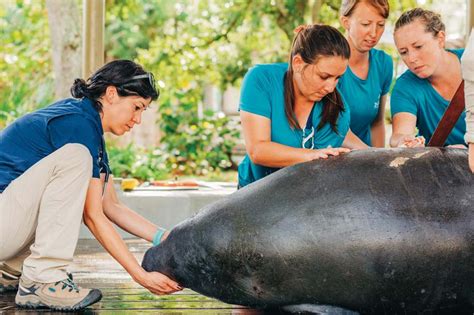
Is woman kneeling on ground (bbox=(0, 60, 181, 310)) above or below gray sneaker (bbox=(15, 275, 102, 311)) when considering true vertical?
above

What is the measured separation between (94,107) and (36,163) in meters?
0.36

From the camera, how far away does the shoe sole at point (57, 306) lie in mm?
3773

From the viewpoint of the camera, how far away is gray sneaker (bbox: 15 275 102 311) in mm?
3773

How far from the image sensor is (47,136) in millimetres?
3887

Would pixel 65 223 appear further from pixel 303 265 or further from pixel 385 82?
pixel 385 82

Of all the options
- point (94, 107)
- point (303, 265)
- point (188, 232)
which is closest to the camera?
point (303, 265)

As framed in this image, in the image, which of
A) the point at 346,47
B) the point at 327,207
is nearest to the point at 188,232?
the point at 327,207

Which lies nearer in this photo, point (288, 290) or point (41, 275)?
point (288, 290)

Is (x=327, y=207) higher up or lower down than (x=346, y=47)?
lower down

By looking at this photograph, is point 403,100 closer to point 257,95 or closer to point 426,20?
point 426,20

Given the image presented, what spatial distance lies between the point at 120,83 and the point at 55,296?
958 millimetres

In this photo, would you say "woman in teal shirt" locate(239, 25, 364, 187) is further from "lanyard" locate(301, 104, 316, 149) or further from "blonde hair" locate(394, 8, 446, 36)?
"blonde hair" locate(394, 8, 446, 36)

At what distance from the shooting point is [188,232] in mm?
3709

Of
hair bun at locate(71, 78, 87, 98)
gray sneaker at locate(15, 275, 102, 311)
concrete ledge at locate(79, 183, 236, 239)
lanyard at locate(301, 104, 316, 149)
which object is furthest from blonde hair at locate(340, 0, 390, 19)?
concrete ledge at locate(79, 183, 236, 239)
